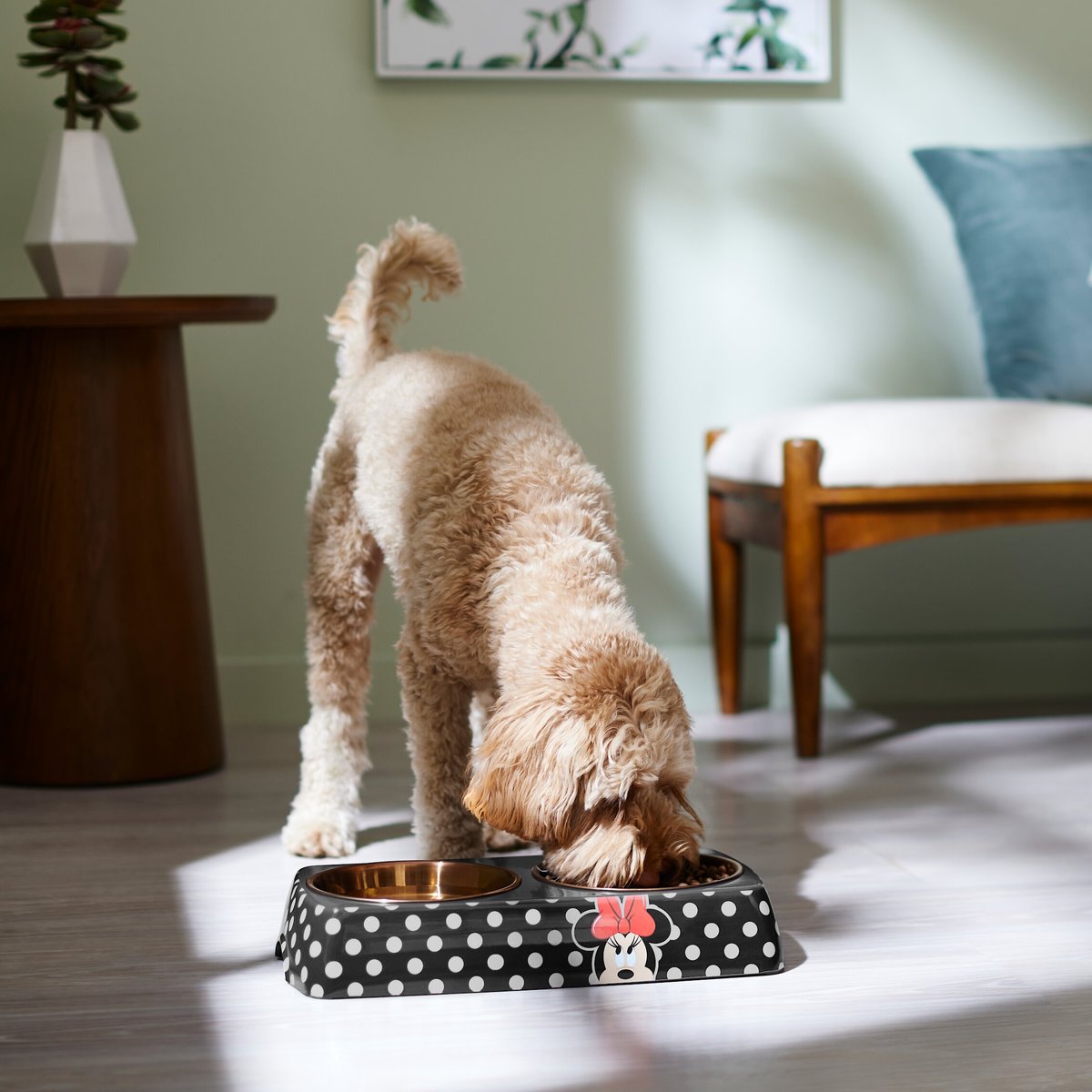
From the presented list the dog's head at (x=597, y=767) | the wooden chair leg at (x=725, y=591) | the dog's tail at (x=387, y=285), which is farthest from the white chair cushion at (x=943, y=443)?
the dog's head at (x=597, y=767)

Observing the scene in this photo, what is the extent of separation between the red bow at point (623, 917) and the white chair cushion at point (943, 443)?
121cm

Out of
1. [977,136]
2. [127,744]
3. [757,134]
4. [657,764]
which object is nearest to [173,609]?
[127,744]

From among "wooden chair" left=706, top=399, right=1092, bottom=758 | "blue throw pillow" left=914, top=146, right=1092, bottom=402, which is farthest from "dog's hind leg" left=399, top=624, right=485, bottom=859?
"blue throw pillow" left=914, top=146, right=1092, bottom=402

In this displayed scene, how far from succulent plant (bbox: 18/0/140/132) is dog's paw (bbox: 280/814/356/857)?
1.26m

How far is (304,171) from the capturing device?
2895mm

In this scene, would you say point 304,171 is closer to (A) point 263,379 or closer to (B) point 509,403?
(A) point 263,379

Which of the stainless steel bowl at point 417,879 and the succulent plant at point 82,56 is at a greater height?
the succulent plant at point 82,56

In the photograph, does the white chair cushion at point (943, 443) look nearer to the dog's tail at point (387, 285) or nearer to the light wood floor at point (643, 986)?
the light wood floor at point (643, 986)

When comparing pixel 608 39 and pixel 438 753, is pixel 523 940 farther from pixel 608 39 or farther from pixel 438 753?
pixel 608 39

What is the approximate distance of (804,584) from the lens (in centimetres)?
253

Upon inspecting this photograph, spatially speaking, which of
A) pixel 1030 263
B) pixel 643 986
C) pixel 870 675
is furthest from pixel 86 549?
pixel 1030 263

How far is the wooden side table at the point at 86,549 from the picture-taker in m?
2.39

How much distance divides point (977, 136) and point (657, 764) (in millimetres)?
2178

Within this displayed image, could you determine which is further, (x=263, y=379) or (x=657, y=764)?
(x=263, y=379)
